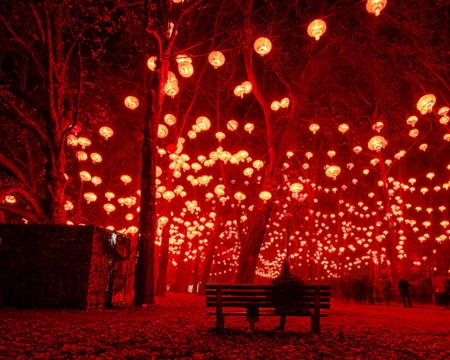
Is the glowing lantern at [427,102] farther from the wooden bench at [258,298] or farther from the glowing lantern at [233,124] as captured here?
the wooden bench at [258,298]

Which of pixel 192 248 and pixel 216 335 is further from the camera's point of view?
pixel 192 248

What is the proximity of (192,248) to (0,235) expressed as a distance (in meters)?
23.3

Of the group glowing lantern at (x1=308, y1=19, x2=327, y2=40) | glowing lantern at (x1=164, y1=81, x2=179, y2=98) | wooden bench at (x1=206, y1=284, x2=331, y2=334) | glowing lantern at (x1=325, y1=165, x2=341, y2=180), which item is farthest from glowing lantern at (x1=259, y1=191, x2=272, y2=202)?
wooden bench at (x1=206, y1=284, x2=331, y2=334)

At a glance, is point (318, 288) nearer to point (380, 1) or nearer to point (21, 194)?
point (380, 1)

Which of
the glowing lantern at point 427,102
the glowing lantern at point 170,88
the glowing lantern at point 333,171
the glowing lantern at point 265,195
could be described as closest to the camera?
the glowing lantern at point 427,102

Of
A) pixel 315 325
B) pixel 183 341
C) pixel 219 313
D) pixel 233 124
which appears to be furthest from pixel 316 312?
pixel 233 124

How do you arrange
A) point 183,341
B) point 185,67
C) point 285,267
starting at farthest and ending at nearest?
1. point 185,67
2. point 285,267
3. point 183,341

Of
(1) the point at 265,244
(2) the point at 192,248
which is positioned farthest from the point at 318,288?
(1) the point at 265,244

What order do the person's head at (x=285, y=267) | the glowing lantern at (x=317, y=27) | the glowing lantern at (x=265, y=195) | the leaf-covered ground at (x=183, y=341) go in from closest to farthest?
the leaf-covered ground at (x=183, y=341) < the person's head at (x=285, y=267) < the glowing lantern at (x=317, y=27) < the glowing lantern at (x=265, y=195)

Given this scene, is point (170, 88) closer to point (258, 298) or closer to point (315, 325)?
point (258, 298)

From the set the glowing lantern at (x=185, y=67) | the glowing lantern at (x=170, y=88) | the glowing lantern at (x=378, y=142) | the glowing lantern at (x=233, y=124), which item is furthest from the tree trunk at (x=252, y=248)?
the glowing lantern at (x=185, y=67)

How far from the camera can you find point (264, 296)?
250 inches

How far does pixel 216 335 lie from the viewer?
6137 millimetres

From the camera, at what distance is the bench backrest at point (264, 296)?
6320 millimetres
